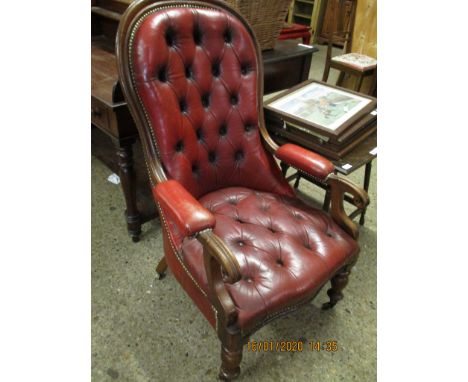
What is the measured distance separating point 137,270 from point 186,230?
2.95 feet

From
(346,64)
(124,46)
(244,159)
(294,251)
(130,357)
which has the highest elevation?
(124,46)

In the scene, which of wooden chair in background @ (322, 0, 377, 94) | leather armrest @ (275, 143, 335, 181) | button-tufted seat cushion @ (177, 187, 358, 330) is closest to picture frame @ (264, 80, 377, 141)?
leather armrest @ (275, 143, 335, 181)

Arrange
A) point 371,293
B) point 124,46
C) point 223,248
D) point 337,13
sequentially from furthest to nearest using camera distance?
point 337,13 < point 371,293 < point 124,46 < point 223,248

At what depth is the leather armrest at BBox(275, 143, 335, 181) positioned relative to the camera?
1242mm

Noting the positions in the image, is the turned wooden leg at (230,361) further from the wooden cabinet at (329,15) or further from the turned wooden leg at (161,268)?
the wooden cabinet at (329,15)

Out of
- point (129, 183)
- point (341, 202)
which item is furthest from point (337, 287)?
point (129, 183)

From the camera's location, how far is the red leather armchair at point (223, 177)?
3.31 feet

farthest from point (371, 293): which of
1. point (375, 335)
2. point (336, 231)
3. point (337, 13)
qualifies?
point (337, 13)

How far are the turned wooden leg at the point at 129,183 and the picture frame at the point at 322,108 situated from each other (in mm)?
686

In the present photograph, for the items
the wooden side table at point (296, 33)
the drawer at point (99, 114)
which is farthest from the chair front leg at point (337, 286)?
the wooden side table at point (296, 33)

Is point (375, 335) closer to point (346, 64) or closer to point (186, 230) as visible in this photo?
point (186, 230)

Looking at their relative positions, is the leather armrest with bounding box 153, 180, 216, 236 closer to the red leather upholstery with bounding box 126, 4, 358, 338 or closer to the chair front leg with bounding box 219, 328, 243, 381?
the red leather upholstery with bounding box 126, 4, 358, 338

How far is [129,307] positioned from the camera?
149 centimetres

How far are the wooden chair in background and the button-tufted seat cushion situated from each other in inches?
86.0
